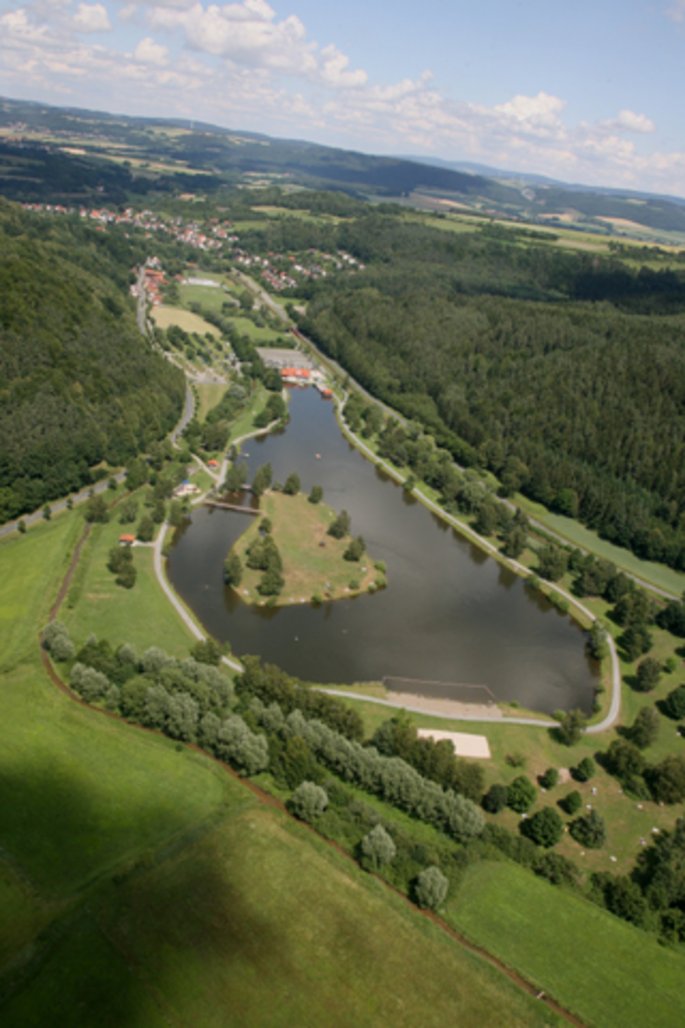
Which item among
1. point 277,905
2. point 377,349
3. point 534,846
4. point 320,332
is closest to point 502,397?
point 377,349

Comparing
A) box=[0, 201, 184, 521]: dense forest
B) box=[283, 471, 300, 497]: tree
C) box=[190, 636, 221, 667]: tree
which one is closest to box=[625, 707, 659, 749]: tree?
box=[190, 636, 221, 667]: tree

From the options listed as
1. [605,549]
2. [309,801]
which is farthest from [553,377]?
[309,801]

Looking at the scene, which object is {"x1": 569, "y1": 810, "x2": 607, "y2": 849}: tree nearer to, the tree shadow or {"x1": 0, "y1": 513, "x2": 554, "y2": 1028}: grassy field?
{"x1": 0, "y1": 513, "x2": 554, "y2": 1028}: grassy field

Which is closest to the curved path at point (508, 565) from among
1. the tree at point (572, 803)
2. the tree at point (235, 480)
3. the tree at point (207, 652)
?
the tree at point (572, 803)

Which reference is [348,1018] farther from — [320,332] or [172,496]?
[320,332]

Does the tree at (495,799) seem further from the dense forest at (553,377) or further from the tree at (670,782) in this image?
the dense forest at (553,377)

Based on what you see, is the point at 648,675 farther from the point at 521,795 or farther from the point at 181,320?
the point at 181,320
